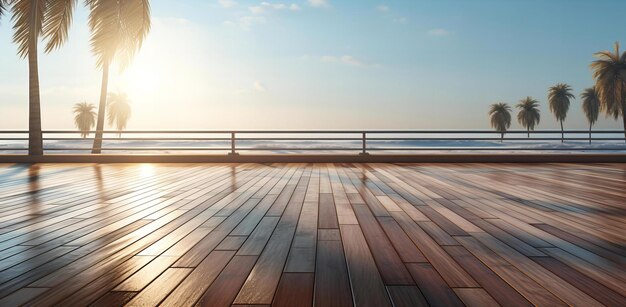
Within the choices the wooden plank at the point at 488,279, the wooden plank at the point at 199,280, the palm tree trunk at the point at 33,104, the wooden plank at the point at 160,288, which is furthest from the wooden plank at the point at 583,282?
the palm tree trunk at the point at 33,104

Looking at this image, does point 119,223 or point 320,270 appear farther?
point 119,223

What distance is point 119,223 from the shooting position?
Result: 274cm

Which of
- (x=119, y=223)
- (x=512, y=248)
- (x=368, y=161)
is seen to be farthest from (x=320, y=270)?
(x=368, y=161)

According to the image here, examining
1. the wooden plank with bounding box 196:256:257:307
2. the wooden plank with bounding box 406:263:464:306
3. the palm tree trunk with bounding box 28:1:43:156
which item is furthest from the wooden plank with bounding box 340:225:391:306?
the palm tree trunk with bounding box 28:1:43:156

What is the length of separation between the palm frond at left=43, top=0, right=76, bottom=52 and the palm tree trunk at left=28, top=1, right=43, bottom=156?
49 cm

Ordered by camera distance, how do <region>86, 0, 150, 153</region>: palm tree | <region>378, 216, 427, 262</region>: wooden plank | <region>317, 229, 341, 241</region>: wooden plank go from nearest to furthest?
<region>378, 216, 427, 262</region>: wooden plank
<region>317, 229, 341, 241</region>: wooden plank
<region>86, 0, 150, 153</region>: palm tree

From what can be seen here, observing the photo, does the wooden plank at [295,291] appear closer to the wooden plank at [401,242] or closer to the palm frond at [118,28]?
the wooden plank at [401,242]

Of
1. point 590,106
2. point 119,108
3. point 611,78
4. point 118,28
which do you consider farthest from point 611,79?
point 119,108

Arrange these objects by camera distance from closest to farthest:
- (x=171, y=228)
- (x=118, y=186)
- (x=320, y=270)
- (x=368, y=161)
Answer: (x=320, y=270) → (x=171, y=228) → (x=118, y=186) → (x=368, y=161)

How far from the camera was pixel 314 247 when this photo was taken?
2.13 metres

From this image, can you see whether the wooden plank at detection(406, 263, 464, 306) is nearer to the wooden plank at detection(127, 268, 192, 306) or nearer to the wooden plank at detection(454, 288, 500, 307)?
the wooden plank at detection(454, 288, 500, 307)

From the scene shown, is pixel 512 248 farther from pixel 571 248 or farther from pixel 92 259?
pixel 92 259

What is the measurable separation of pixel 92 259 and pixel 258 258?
911 mm

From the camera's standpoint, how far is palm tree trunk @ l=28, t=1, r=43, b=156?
8570mm
